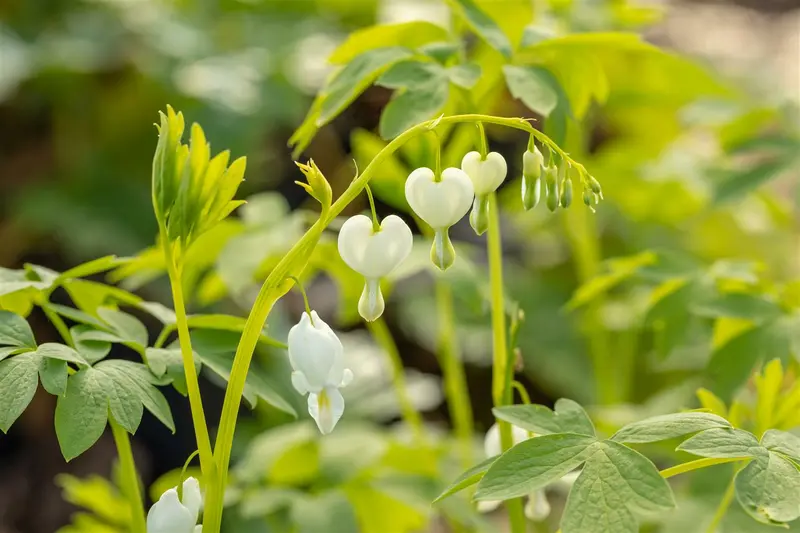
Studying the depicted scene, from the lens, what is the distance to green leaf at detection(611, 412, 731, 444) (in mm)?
879

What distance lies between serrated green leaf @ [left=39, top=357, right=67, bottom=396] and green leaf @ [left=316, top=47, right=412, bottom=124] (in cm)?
42

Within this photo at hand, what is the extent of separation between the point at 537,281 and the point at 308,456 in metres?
1.60

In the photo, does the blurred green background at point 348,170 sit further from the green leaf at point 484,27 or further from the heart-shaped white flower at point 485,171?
the heart-shaped white flower at point 485,171

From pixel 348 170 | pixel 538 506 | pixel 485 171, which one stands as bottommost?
pixel 348 170

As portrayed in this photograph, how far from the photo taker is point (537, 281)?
9.69 feet

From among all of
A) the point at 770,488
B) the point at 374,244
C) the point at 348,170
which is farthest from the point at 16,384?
the point at 348,170

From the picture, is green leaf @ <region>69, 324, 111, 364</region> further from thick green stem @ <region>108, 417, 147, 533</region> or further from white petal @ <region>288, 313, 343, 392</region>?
white petal @ <region>288, 313, 343, 392</region>

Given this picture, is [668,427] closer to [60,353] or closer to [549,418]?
[549,418]

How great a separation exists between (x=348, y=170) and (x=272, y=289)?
239 centimetres

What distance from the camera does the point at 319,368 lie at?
84 centimetres

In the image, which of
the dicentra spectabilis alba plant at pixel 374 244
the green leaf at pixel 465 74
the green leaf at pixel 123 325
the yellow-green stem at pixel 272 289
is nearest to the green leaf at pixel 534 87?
the green leaf at pixel 465 74

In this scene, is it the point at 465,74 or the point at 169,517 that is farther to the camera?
the point at 465,74

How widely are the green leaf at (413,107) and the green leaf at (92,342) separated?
15.5 inches

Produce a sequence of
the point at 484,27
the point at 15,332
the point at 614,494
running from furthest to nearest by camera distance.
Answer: the point at 484,27
the point at 15,332
the point at 614,494
